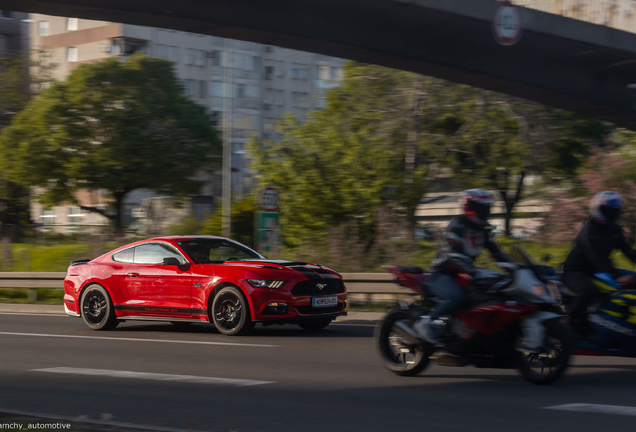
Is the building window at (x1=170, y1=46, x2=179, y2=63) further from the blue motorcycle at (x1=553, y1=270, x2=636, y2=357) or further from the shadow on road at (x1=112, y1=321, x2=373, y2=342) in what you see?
the blue motorcycle at (x1=553, y1=270, x2=636, y2=357)

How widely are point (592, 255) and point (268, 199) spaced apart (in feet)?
36.3

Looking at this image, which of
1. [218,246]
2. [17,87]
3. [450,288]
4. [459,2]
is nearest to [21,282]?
[218,246]

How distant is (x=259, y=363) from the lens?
9.40 m

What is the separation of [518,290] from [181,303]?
20.4ft

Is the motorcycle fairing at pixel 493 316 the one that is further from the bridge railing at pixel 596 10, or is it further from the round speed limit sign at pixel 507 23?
the bridge railing at pixel 596 10

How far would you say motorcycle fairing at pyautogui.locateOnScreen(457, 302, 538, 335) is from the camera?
742cm

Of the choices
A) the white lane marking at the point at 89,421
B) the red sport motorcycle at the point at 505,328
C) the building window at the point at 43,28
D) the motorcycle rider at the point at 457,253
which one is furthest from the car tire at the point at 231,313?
the building window at the point at 43,28

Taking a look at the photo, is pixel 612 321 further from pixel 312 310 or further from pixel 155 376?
pixel 312 310

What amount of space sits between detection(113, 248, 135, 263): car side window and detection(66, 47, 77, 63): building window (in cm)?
6010

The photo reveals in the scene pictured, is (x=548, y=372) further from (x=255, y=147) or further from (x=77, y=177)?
(x=77, y=177)

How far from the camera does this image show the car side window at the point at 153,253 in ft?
42.2

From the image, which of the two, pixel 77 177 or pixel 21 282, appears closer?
pixel 21 282

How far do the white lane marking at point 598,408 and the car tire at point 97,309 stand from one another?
27.4ft

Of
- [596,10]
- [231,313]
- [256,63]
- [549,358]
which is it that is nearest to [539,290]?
[549,358]
